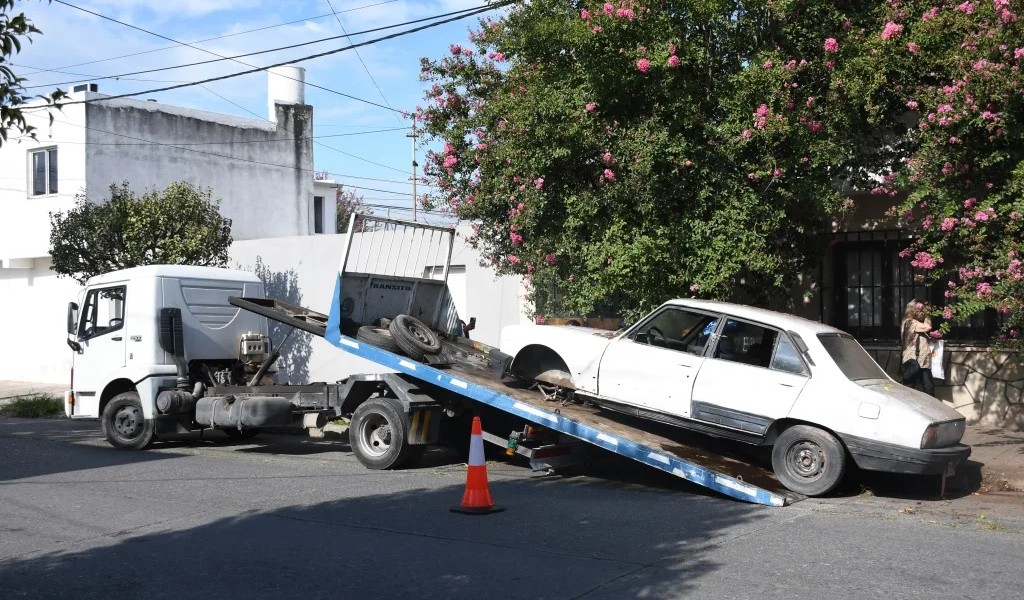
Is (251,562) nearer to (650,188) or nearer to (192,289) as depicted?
(650,188)

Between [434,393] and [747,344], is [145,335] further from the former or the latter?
[747,344]

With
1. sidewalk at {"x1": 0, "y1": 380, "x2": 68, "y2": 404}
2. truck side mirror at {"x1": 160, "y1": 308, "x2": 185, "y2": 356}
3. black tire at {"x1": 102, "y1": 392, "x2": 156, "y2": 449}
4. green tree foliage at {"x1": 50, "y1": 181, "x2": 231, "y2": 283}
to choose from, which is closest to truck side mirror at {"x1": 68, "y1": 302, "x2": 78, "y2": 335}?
black tire at {"x1": 102, "y1": 392, "x2": 156, "y2": 449}

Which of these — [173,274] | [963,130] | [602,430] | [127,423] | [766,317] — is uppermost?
[963,130]

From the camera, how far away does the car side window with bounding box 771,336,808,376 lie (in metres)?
9.88

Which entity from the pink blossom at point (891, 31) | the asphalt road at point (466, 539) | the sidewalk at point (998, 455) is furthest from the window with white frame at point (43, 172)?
→ the sidewalk at point (998, 455)

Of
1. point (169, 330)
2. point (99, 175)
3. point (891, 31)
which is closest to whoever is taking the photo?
point (891, 31)

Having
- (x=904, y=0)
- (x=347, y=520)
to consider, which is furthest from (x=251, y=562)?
(x=904, y=0)

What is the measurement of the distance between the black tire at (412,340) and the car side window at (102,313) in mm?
4581

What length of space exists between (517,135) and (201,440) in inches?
271

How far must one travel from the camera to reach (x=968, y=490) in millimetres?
10734

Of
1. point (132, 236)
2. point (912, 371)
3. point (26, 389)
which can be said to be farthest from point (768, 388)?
point (26, 389)

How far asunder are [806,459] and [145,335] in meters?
8.74

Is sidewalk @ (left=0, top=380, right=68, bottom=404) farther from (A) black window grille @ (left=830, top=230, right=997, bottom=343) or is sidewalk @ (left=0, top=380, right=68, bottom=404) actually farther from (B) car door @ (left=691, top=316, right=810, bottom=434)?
(B) car door @ (left=691, top=316, right=810, bottom=434)

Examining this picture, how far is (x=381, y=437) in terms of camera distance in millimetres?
11820
